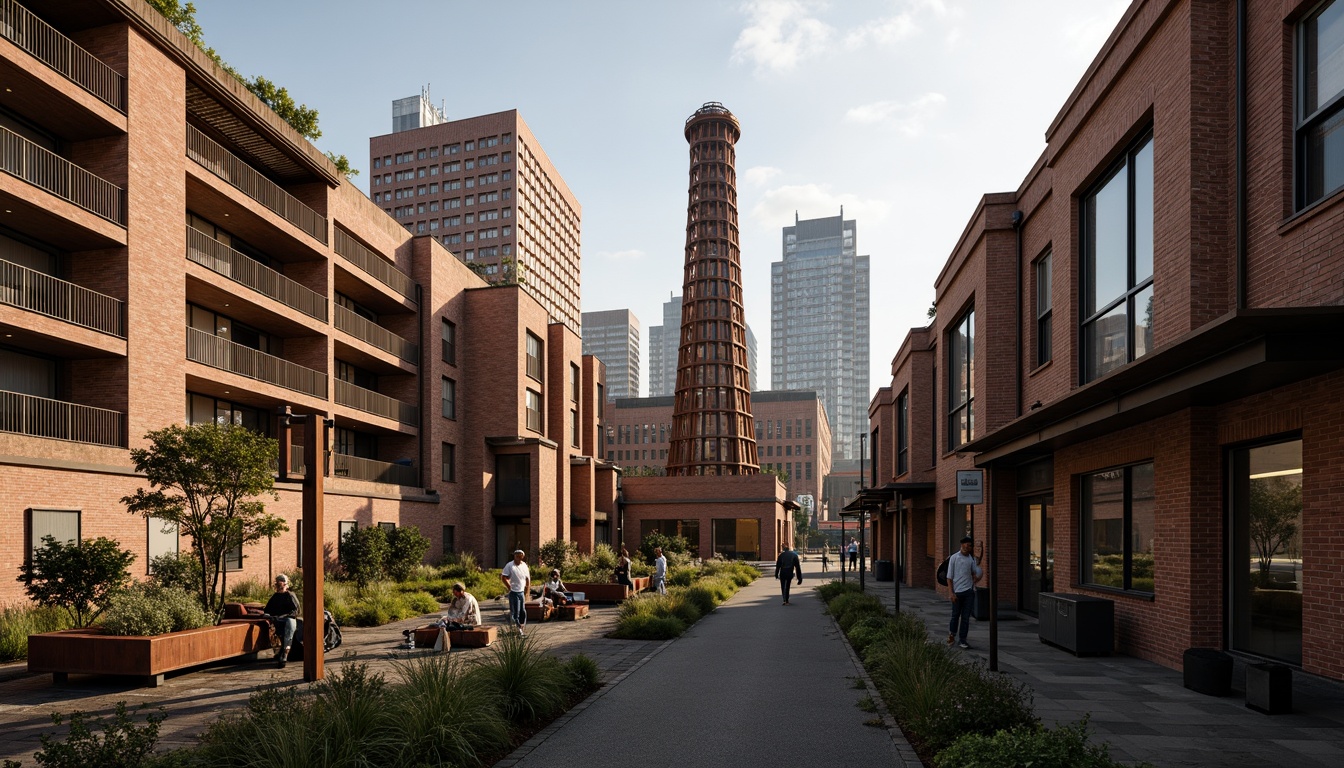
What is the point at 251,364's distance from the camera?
27.0 meters

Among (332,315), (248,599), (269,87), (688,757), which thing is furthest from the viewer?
(269,87)

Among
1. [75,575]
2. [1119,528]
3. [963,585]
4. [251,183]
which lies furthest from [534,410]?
[1119,528]

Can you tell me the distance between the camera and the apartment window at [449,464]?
3934 centimetres

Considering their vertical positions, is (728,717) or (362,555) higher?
(728,717)

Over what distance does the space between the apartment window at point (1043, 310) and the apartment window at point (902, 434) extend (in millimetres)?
14052

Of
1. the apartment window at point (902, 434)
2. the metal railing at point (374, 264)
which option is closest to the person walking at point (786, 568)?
the apartment window at point (902, 434)

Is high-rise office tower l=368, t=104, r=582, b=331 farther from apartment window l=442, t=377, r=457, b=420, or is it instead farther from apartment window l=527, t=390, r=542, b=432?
apartment window l=442, t=377, r=457, b=420

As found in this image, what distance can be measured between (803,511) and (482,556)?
263 feet

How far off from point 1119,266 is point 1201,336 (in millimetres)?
6689

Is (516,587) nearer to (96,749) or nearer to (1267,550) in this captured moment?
(96,749)

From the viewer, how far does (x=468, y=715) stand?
784 centimetres

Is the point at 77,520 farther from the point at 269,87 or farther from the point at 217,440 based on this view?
the point at 269,87

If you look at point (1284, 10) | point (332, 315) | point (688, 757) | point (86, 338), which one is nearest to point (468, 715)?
point (688, 757)

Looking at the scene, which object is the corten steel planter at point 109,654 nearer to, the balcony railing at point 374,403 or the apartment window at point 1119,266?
the apartment window at point 1119,266
